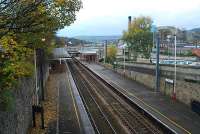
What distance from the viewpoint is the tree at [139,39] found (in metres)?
95.0

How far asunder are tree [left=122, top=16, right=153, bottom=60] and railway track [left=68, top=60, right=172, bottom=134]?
51317mm

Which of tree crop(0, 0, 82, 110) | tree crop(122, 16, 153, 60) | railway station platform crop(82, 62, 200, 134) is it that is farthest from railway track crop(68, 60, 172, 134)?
tree crop(122, 16, 153, 60)

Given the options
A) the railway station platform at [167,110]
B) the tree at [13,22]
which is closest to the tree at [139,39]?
the railway station platform at [167,110]

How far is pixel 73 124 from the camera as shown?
85.4 feet

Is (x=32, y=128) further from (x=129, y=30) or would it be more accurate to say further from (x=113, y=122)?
(x=129, y=30)

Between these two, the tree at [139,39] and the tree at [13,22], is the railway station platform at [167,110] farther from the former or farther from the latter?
the tree at [139,39]

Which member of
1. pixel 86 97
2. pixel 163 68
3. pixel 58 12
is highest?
pixel 58 12

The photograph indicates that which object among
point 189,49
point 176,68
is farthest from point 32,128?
point 189,49

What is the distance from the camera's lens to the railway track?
83.4ft

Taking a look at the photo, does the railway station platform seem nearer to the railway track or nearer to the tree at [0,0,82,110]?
the railway track

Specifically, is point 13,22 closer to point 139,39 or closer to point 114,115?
point 114,115

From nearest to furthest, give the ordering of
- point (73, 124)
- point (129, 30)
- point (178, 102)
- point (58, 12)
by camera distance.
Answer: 1. point (58, 12)
2. point (73, 124)
3. point (178, 102)
4. point (129, 30)

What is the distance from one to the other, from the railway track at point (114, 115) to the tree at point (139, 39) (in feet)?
168

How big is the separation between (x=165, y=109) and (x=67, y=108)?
789cm
